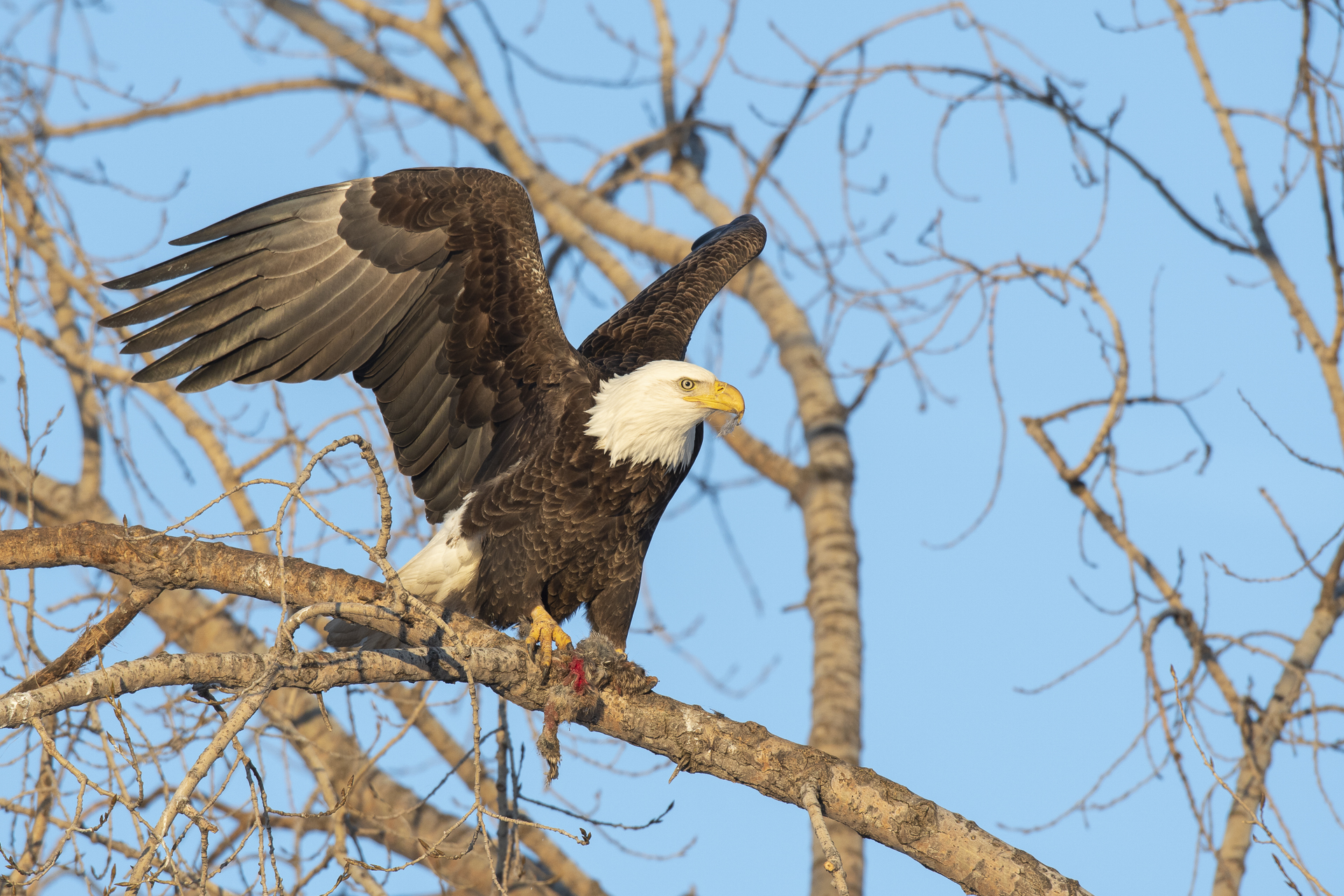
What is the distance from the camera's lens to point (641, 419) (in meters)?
3.69

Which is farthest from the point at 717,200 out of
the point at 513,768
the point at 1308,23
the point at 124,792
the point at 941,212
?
the point at 124,792

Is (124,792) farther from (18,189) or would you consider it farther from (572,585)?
(18,189)

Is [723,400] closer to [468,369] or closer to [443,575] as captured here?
[468,369]

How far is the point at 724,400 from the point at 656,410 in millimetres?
218

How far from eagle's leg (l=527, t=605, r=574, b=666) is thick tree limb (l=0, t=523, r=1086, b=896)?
0.49 metres

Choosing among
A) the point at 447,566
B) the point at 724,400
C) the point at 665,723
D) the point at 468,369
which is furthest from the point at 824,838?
the point at 468,369

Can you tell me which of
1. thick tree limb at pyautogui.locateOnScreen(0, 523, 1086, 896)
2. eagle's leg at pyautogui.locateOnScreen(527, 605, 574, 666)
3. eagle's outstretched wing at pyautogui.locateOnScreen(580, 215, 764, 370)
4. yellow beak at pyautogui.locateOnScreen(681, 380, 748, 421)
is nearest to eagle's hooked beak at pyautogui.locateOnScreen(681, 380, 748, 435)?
yellow beak at pyautogui.locateOnScreen(681, 380, 748, 421)

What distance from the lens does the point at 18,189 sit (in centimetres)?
520

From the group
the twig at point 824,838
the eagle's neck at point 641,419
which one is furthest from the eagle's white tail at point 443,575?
the twig at point 824,838

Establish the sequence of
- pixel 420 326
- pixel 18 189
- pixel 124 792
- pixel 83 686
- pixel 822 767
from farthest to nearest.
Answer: pixel 18 189 → pixel 420 326 → pixel 822 767 → pixel 124 792 → pixel 83 686

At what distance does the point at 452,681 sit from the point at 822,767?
997mm

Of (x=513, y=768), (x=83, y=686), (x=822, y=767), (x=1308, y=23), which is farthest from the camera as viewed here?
(x=1308, y=23)

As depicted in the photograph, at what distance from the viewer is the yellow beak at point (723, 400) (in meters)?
3.69

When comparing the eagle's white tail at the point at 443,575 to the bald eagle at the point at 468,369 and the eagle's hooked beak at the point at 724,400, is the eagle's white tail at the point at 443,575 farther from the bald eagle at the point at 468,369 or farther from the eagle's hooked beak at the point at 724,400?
the eagle's hooked beak at the point at 724,400
